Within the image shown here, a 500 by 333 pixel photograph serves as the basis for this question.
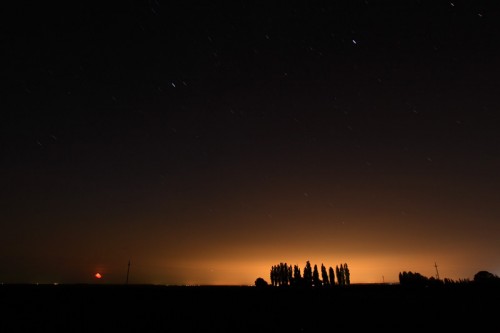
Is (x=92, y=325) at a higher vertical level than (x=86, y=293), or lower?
lower

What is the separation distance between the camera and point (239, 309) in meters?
15.3

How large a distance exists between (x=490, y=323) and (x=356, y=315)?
588cm

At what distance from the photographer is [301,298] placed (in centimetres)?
1689

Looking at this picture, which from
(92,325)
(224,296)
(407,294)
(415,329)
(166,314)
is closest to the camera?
(92,325)

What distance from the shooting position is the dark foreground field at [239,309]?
12953 millimetres

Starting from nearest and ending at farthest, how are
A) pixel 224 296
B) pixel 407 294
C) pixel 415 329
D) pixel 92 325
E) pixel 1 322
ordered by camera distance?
A: 1. pixel 1 322
2. pixel 92 325
3. pixel 415 329
4. pixel 224 296
5. pixel 407 294

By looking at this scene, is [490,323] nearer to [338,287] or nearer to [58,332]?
[338,287]

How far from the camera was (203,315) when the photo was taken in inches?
568

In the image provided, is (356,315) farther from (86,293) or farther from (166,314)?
(86,293)

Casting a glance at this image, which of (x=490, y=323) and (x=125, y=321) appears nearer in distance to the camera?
(x=125, y=321)

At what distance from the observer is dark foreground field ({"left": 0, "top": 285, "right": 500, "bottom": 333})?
42.5 ft

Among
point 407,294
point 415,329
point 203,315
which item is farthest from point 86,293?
point 407,294

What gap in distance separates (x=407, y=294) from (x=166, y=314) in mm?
12315

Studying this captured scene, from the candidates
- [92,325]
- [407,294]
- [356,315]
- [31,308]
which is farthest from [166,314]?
[407,294]
